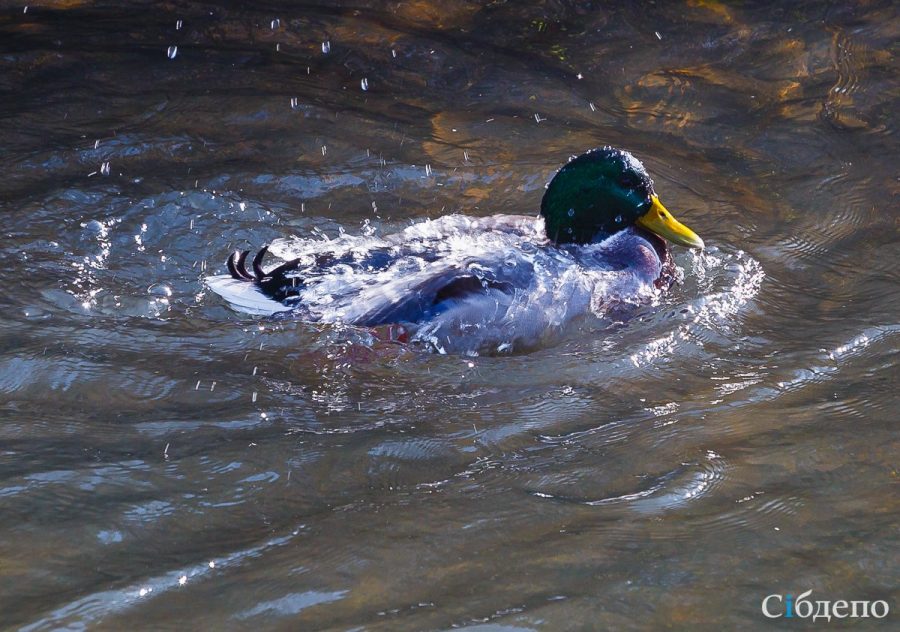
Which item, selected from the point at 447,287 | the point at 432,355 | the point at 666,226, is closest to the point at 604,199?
the point at 666,226

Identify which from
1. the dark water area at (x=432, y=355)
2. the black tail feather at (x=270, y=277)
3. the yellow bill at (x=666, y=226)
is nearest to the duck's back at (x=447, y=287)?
the black tail feather at (x=270, y=277)

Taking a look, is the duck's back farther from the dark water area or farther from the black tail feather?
the dark water area

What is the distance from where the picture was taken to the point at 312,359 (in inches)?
197

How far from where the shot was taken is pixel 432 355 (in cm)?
516

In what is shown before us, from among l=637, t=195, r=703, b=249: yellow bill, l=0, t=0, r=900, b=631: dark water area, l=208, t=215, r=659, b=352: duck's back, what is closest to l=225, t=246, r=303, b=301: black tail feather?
l=208, t=215, r=659, b=352: duck's back

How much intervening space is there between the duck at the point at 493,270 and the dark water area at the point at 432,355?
0.42 ft

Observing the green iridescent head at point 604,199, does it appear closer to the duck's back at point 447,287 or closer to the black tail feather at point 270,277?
the duck's back at point 447,287

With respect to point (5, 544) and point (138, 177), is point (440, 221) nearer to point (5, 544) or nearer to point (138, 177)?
point (138, 177)

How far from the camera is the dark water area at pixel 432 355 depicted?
3150 mm

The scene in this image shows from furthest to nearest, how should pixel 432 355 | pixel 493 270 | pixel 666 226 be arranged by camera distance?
1. pixel 666 226
2. pixel 493 270
3. pixel 432 355

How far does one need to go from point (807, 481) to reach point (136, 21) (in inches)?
252

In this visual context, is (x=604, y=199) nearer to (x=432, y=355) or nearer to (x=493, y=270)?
(x=493, y=270)

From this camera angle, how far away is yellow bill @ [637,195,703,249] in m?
5.84

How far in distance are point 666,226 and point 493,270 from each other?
1150 millimetres
